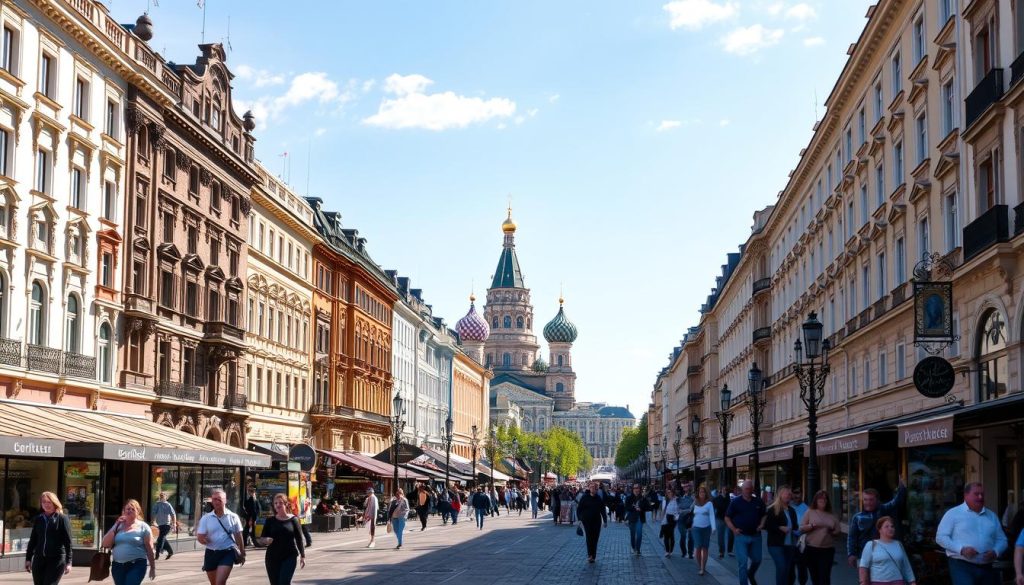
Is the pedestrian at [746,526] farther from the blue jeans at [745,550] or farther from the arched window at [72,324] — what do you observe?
the arched window at [72,324]

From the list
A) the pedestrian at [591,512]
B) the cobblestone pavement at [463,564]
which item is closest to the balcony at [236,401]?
the cobblestone pavement at [463,564]

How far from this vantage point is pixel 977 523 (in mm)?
Answer: 13500

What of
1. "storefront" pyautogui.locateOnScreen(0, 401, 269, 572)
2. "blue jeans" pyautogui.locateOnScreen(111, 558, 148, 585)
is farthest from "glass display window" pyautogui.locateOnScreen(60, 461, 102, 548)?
"blue jeans" pyautogui.locateOnScreen(111, 558, 148, 585)

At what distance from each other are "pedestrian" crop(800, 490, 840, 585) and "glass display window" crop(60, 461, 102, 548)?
1933 centimetres

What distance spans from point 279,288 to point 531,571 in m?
37.5

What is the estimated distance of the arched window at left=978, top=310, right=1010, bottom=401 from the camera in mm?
27266

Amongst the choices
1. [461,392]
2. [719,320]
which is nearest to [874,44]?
[719,320]

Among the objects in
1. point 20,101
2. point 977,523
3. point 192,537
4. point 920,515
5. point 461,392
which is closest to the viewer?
point 977,523

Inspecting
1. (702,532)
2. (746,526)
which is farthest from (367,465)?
(746,526)

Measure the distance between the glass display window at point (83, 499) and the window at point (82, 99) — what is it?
12.1 meters

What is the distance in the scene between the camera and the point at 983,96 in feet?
91.2

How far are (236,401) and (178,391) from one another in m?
6.97

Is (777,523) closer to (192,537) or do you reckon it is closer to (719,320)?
(192,537)

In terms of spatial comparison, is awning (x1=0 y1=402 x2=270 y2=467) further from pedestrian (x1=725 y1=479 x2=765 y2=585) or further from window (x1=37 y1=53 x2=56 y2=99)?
pedestrian (x1=725 y1=479 x2=765 y2=585)
